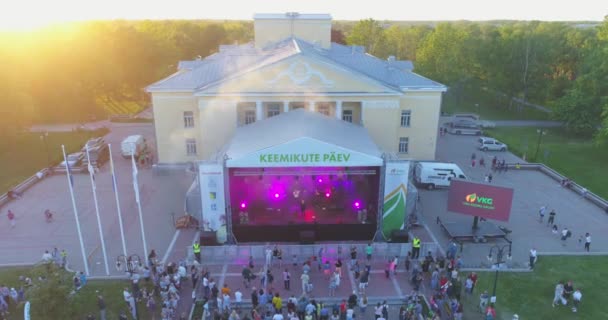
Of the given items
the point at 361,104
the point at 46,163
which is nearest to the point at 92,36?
the point at 46,163

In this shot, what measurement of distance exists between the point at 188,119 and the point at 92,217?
10.7 meters

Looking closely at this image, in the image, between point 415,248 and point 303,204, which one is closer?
point 415,248

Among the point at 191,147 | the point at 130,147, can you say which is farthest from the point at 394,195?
the point at 130,147

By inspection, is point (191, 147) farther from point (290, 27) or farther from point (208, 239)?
point (290, 27)

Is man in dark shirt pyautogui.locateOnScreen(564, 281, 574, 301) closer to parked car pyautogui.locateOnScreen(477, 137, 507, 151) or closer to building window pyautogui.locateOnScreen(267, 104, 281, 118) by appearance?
building window pyautogui.locateOnScreen(267, 104, 281, 118)

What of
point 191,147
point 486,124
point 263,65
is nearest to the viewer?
point 263,65

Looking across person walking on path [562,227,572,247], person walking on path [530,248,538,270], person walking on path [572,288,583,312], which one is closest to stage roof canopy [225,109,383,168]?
person walking on path [530,248,538,270]

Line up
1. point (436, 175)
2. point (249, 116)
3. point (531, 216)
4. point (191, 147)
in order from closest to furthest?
point (531, 216), point (436, 175), point (249, 116), point (191, 147)

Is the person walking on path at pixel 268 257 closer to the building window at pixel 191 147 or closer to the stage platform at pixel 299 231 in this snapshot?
the stage platform at pixel 299 231

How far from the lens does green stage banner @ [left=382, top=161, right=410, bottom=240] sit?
73.7ft

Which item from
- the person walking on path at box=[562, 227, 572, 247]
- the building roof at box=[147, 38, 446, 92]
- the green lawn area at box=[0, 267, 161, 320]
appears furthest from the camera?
the building roof at box=[147, 38, 446, 92]

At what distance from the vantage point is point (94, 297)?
18688 mm

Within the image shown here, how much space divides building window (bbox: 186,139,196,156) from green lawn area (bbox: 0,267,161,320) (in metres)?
15.4

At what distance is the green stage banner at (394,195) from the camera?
885 inches
